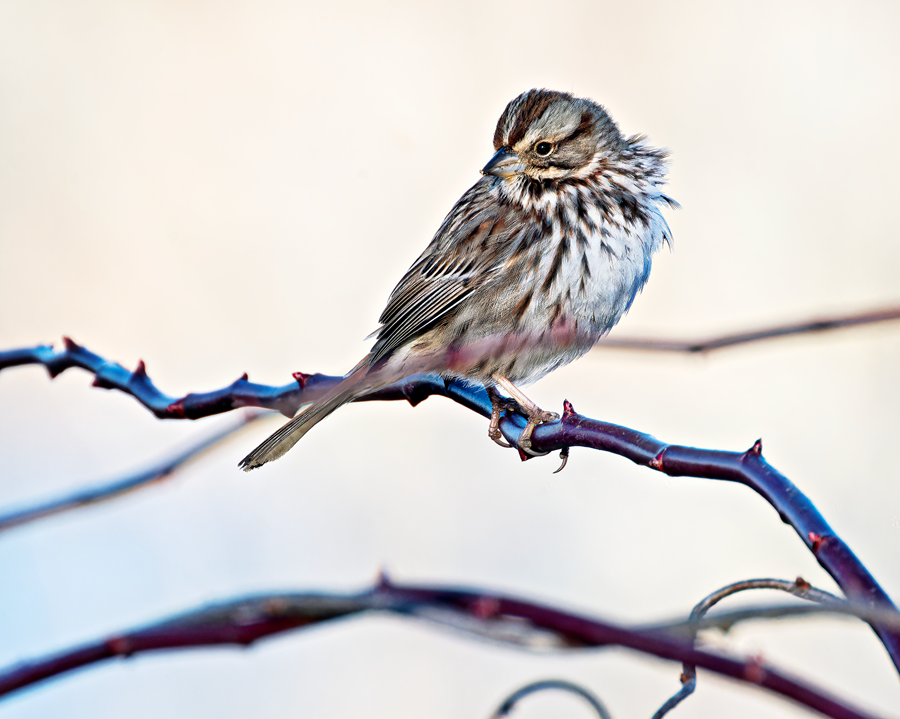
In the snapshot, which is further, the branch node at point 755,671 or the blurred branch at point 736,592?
the blurred branch at point 736,592

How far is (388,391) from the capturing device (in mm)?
1960

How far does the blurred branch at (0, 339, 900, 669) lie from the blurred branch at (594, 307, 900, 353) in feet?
0.96

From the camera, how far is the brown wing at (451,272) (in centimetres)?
300

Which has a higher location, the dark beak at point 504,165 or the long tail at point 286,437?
the dark beak at point 504,165

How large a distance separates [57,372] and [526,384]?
5.98ft

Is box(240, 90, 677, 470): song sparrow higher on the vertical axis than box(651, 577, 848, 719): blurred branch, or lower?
higher

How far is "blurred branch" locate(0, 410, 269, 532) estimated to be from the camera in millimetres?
1158

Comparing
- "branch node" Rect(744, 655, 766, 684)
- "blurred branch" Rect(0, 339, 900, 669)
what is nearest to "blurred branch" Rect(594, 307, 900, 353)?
"blurred branch" Rect(0, 339, 900, 669)

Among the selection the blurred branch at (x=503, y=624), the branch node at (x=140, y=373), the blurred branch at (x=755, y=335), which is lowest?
the blurred branch at (x=503, y=624)

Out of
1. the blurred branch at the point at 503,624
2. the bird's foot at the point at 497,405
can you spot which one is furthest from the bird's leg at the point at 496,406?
the blurred branch at the point at 503,624

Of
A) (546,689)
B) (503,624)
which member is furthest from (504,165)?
(503,624)

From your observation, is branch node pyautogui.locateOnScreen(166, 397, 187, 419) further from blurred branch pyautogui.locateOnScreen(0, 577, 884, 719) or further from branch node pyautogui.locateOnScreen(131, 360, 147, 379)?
blurred branch pyautogui.locateOnScreen(0, 577, 884, 719)

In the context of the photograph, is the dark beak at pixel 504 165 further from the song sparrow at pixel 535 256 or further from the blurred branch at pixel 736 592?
the blurred branch at pixel 736 592

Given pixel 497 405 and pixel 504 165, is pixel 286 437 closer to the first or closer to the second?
pixel 497 405
